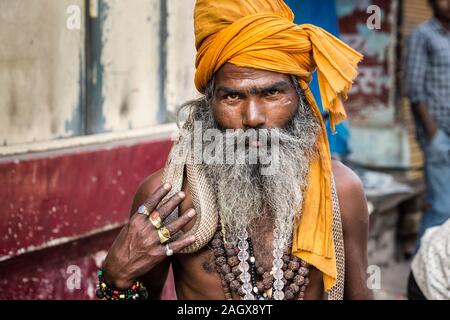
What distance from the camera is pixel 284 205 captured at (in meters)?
2.92

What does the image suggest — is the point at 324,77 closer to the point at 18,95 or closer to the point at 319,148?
the point at 319,148

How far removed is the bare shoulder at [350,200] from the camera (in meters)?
3.02

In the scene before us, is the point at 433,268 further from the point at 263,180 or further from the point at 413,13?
the point at 413,13

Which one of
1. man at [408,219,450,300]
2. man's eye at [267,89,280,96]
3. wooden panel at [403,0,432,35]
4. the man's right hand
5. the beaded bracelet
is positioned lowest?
man at [408,219,450,300]

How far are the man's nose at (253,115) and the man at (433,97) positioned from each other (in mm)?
4000

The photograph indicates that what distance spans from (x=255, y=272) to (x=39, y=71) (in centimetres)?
154

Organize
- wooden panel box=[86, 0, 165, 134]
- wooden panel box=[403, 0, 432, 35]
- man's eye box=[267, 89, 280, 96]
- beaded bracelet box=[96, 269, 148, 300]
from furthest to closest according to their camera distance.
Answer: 1. wooden panel box=[403, 0, 432, 35]
2. wooden panel box=[86, 0, 165, 134]
3. man's eye box=[267, 89, 280, 96]
4. beaded bracelet box=[96, 269, 148, 300]

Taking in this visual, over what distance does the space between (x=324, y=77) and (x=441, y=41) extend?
4104mm

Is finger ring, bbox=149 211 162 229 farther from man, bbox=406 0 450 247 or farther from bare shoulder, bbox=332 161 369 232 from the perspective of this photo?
man, bbox=406 0 450 247

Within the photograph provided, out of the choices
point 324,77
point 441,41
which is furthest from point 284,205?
point 441,41

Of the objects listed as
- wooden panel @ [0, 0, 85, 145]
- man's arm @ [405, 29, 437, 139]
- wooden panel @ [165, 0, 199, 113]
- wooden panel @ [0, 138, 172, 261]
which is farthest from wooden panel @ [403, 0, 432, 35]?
wooden panel @ [0, 0, 85, 145]

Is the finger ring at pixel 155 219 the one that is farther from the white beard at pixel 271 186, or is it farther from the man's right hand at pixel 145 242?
the white beard at pixel 271 186

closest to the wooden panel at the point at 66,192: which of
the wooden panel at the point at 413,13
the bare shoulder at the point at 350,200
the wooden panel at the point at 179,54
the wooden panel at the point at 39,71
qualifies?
the wooden panel at the point at 39,71

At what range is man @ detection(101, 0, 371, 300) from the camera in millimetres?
2814
